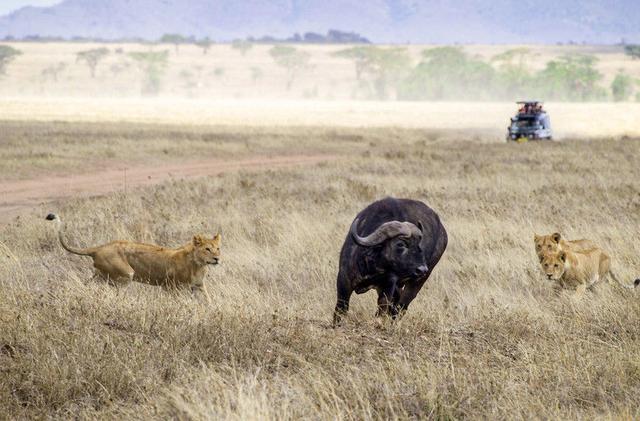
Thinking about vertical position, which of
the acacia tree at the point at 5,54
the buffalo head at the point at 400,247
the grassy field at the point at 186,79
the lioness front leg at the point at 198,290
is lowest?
the grassy field at the point at 186,79

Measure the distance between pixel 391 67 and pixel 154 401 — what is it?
159959mm

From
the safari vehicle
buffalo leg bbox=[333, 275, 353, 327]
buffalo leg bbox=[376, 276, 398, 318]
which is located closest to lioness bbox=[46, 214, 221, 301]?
buffalo leg bbox=[333, 275, 353, 327]

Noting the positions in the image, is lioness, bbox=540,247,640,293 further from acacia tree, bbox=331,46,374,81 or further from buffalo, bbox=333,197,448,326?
acacia tree, bbox=331,46,374,81

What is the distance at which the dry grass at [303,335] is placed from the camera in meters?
5.80

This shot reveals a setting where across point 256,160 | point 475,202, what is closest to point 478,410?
point 475,202

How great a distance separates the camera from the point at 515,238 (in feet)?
42.2

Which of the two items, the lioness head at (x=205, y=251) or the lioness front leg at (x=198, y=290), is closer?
the lioness head at (x=205, y=251)

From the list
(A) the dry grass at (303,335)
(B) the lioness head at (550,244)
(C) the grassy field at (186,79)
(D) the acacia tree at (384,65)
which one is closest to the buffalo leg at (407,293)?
(A) the dry grass at (303,335)

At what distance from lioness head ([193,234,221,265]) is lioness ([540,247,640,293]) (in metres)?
3.15

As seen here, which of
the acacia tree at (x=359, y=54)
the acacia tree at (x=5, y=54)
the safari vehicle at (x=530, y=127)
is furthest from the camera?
the acacia tree at (x=359, y=54)

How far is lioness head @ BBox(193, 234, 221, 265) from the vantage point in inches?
363

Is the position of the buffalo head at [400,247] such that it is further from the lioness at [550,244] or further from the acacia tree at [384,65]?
the acacia tree at [384,65]

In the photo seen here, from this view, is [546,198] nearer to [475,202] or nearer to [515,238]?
[475,202]

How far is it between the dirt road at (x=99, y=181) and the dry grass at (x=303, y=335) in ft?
17.1
